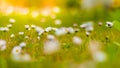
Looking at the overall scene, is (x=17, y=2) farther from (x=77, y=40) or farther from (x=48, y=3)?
(x=77, y=40)

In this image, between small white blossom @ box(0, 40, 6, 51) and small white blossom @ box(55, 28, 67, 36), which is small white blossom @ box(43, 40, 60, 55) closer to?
small white blossom @ box(55, 28, 67, 36)

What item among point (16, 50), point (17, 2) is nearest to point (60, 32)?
point (16, 50)

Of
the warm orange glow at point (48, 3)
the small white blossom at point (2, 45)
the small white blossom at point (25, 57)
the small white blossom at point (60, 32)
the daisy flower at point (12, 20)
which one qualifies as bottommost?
the small white blossom at point (25, 57)

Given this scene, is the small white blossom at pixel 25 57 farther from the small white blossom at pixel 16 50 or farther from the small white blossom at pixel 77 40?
the small white blossom at pixel 77 40

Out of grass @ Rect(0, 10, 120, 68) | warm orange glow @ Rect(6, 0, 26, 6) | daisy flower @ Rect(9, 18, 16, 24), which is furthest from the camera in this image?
warm orange glow @ Rect(6, 0, 26, 6)

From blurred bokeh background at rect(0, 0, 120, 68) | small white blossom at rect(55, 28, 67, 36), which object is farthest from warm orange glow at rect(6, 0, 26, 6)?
small white blossom at rect(55, 28, 67, 36)

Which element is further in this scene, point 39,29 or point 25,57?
point 39,29

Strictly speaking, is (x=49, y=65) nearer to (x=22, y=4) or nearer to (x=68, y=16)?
(x=68, y=16)

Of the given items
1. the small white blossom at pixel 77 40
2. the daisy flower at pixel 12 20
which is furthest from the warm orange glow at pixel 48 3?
the small white blossom at pixel 77 40
